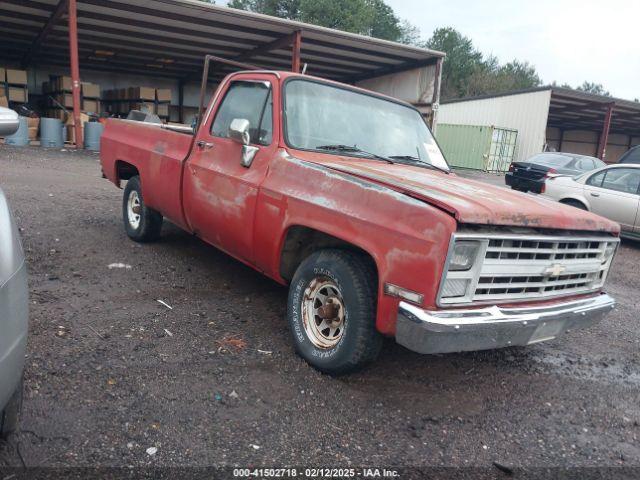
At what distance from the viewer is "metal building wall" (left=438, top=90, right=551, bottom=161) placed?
74.6ft

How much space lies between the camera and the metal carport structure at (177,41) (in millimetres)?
14172

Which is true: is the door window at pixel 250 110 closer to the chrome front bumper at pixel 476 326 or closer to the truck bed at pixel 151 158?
the truck bed at pixel 151 158

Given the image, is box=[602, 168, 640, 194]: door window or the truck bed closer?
the truck bed

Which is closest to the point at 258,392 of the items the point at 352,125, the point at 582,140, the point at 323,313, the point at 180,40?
the point at 323,313

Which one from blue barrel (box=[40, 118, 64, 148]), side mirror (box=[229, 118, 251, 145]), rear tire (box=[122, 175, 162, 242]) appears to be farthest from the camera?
blue barrel (box=[40, 118, 64, 148])

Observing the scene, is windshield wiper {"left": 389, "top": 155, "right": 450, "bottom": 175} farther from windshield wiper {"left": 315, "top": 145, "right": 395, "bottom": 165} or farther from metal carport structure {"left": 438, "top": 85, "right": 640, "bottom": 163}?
metal carport structure {"left": 438, "top": 85, "right": 640, "bottom": 163}

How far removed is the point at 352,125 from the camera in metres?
3.88

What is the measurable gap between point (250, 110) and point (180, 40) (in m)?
15.2

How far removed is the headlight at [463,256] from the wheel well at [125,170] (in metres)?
4.32

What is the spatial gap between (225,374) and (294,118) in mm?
1888

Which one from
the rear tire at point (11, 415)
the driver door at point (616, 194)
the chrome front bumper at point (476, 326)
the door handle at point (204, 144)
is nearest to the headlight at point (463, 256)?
the chrome front bumper at point (476, 326)

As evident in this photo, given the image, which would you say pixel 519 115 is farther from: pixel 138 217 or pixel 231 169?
pixel 231 169

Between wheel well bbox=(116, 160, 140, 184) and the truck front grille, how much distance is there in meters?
4.36

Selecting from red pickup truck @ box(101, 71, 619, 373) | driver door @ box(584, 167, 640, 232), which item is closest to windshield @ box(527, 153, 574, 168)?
driver door @ box(584, 167, 640, 232)
